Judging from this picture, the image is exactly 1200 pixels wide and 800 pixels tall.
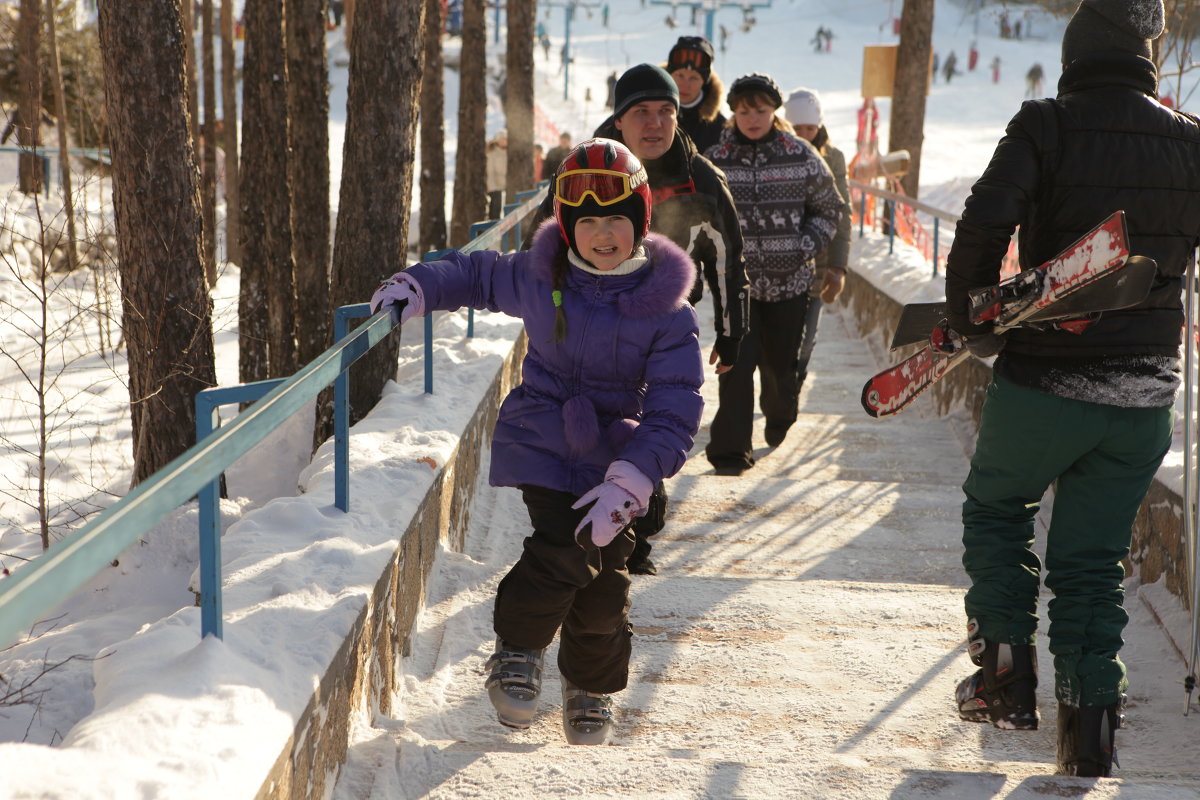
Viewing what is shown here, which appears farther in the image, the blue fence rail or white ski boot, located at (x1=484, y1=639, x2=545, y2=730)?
white ski boot, located at (x1=484, y1=639, x2=545, y2=730)

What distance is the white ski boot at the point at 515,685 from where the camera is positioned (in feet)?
10.4

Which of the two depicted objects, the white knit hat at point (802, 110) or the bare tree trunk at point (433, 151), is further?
the bare tree trunk at point (433, 151)

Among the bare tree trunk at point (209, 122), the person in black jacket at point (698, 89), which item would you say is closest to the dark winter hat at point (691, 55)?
the person in black jacket at point (698, 89)

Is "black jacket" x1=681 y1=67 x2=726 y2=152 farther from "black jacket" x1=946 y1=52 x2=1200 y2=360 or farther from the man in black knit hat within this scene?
"black jacket" x1=946 y1=52 x2=1200 y2=360

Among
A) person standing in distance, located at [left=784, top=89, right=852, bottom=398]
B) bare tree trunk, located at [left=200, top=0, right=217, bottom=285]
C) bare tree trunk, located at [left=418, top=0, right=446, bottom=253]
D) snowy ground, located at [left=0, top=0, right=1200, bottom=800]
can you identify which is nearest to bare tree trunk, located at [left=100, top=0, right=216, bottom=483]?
snowy ground, located at [left=0, top=0, right=1200, bottom=800]

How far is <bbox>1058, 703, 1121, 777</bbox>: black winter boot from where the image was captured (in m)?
3.08

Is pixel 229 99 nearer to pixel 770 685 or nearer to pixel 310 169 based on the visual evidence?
pixel 310 169

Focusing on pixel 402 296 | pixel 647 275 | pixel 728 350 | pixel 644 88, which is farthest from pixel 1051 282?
pixel 728 350

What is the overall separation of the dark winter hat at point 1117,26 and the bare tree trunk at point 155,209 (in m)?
3.65

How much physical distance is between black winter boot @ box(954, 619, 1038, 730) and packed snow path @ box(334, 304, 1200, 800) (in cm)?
13

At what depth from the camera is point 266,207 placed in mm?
9570

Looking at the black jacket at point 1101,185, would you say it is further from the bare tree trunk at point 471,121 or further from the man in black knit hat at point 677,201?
the bare tree trunk at point 471,121

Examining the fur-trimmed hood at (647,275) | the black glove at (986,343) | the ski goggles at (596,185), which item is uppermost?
the ski goggles at (596,185)

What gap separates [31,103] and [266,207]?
251cm
